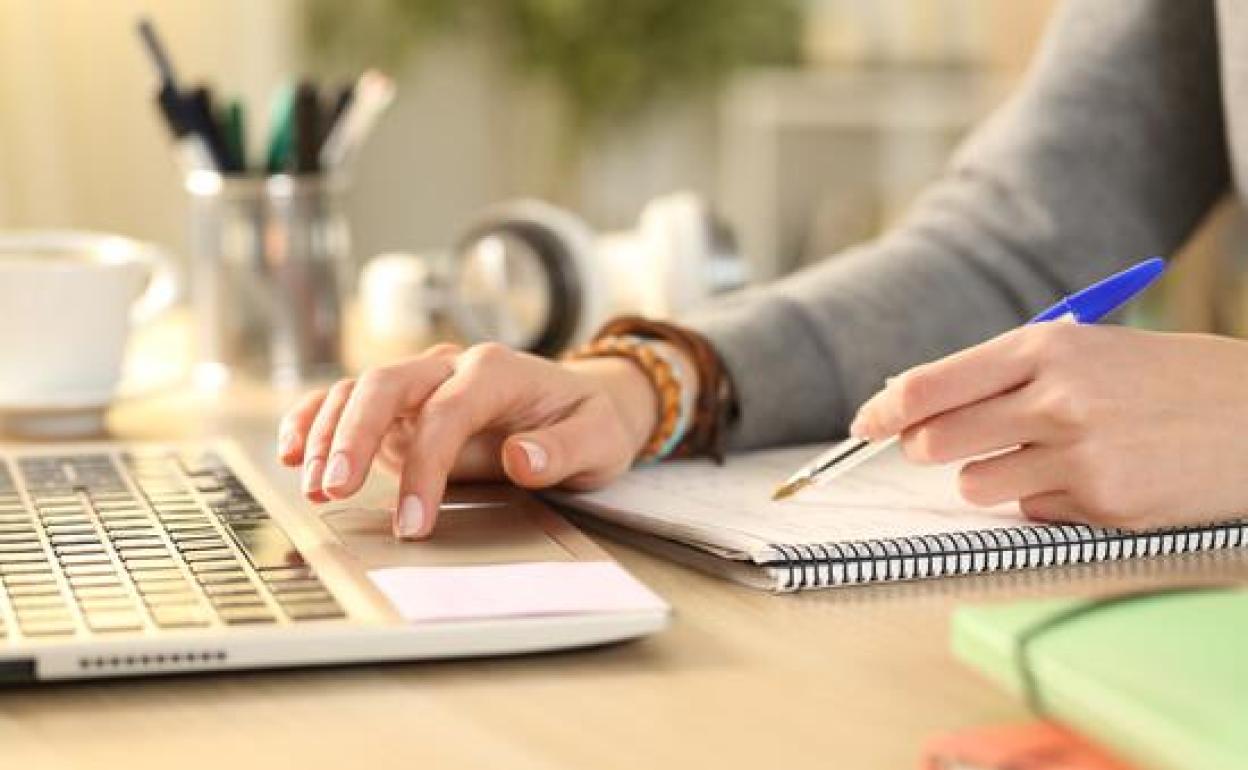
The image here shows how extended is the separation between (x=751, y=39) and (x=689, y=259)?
2.42m

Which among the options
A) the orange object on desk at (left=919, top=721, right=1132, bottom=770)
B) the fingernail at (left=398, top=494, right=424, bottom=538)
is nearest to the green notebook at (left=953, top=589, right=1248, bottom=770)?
the orange object on desk at (left=919, top=721, right=1132, bottom=770)

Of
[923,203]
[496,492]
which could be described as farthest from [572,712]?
[923,203]

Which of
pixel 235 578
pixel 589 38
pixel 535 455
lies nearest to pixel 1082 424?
pixel 535 455

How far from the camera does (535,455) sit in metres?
0.84

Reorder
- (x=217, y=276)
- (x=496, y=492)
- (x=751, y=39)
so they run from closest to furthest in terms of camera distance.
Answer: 1. (x=496, y=492)
2. (x=217, y=276)
3. (x=751, y=39)

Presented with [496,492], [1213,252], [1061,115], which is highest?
[1061,115]

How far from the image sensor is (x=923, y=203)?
1.22m

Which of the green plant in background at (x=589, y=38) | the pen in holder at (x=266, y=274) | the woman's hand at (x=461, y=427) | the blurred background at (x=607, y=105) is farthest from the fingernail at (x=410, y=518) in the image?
the green plant in background at (x=589, y=38)

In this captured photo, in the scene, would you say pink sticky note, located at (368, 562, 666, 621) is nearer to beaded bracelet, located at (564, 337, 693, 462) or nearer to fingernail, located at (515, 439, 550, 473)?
fingernail, located at (515, 439, 550, 473)

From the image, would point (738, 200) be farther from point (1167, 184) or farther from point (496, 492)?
point (496, 492)

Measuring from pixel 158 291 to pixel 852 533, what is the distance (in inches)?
26.3

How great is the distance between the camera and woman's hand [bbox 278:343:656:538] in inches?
31.3

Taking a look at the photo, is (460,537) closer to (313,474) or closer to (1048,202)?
(313,474)

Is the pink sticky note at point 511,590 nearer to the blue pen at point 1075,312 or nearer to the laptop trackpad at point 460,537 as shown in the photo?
the laptop trackpad at point 460,537
